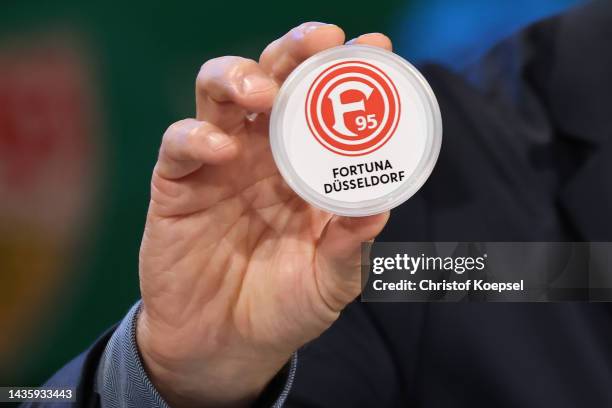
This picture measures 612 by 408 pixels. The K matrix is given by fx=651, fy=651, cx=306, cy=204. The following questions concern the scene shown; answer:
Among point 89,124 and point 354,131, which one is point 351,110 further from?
point 89,124

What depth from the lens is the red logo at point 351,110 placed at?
2.00 ft

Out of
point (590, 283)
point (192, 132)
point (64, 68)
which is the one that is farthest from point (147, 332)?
point (590, 283)

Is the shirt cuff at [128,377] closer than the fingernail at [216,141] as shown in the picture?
No

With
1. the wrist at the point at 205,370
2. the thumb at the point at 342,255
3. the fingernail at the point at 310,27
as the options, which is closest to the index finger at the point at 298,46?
the fingernail at the point at 310,27

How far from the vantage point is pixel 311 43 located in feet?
2.03

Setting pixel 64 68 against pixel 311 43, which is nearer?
pixel 311 43

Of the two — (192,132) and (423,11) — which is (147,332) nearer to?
(192,132)

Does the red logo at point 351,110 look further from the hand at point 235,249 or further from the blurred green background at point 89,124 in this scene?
the blurred green background at point 89,124

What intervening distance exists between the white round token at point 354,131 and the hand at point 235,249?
0.08 ft

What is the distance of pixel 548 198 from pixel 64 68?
794 millimetres

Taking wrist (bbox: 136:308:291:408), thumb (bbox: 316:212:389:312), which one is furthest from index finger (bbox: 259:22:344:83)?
wrist (bbox: 136:308:291:408)

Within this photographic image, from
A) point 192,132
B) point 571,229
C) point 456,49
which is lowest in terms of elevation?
point 571,229

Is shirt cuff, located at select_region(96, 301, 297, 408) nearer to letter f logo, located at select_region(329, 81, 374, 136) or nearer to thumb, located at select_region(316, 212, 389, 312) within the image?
thumb, located at select_region(316, 212, 389, 312)

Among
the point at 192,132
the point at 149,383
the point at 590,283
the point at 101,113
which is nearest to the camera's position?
the point at 192,132
